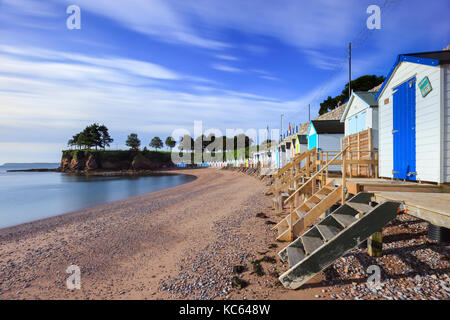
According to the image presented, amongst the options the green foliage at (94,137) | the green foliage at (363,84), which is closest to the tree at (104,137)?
the green foliage at (94,137)

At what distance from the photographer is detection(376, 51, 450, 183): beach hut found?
562cm

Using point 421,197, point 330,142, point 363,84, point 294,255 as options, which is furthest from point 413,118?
point 363,84

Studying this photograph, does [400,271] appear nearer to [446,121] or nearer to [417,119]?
[446,121]

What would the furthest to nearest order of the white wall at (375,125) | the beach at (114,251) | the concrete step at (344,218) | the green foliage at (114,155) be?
the green foliage at (114,155)
the white wall at (375,125)
the beach at (114,251)
the concrete step at (344,218)

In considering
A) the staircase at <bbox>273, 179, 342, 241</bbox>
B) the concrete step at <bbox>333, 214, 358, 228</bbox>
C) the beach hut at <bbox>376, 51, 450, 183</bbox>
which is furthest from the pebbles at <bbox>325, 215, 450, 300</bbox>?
the beach hut at <bbox>376, 51, 450, 183</bbox>

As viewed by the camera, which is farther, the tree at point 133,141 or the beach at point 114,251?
the tree at point 133,141

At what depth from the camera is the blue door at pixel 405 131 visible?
6.72 meters

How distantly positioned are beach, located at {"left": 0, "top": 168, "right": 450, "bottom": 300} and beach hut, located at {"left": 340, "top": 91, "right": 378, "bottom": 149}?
4.53m

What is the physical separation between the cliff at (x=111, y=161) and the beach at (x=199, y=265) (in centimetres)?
8232

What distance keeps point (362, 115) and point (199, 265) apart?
403 inches

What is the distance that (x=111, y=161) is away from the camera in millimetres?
86812

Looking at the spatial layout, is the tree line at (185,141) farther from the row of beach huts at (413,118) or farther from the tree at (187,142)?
the row of beach huts at (413,118)

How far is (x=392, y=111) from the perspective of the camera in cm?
791

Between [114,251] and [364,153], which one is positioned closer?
[114,251]
